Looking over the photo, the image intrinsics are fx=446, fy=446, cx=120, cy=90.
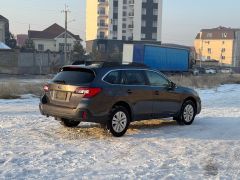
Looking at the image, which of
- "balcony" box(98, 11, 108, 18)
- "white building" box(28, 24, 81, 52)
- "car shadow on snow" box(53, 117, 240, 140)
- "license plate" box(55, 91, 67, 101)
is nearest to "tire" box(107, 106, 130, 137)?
"car shadow on snow" box(53, 117, 240, 140)

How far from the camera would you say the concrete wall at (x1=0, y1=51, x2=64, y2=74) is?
52.7 meters

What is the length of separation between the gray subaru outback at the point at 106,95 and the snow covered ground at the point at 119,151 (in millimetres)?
439

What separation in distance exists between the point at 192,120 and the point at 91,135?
144 inches

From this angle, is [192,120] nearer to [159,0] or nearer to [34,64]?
[34,64]

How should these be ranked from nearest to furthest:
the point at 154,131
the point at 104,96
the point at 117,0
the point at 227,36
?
1. the point at 104,96
2. the point at 154,131
3. the point at 117,0
4. the point at 227,36

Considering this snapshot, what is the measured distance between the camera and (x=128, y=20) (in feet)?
349

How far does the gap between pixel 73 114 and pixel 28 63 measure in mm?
47007

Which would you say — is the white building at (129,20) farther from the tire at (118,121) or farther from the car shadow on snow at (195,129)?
the tire at (118,121)

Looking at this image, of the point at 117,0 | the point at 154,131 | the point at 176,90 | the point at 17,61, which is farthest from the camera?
the point at 117,0

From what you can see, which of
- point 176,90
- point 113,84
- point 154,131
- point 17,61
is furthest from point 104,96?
point 17,61

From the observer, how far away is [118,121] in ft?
33.1

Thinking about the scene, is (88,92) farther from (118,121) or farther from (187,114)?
(187,114)

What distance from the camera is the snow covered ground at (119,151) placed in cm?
694

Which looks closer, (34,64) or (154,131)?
(154,131)
